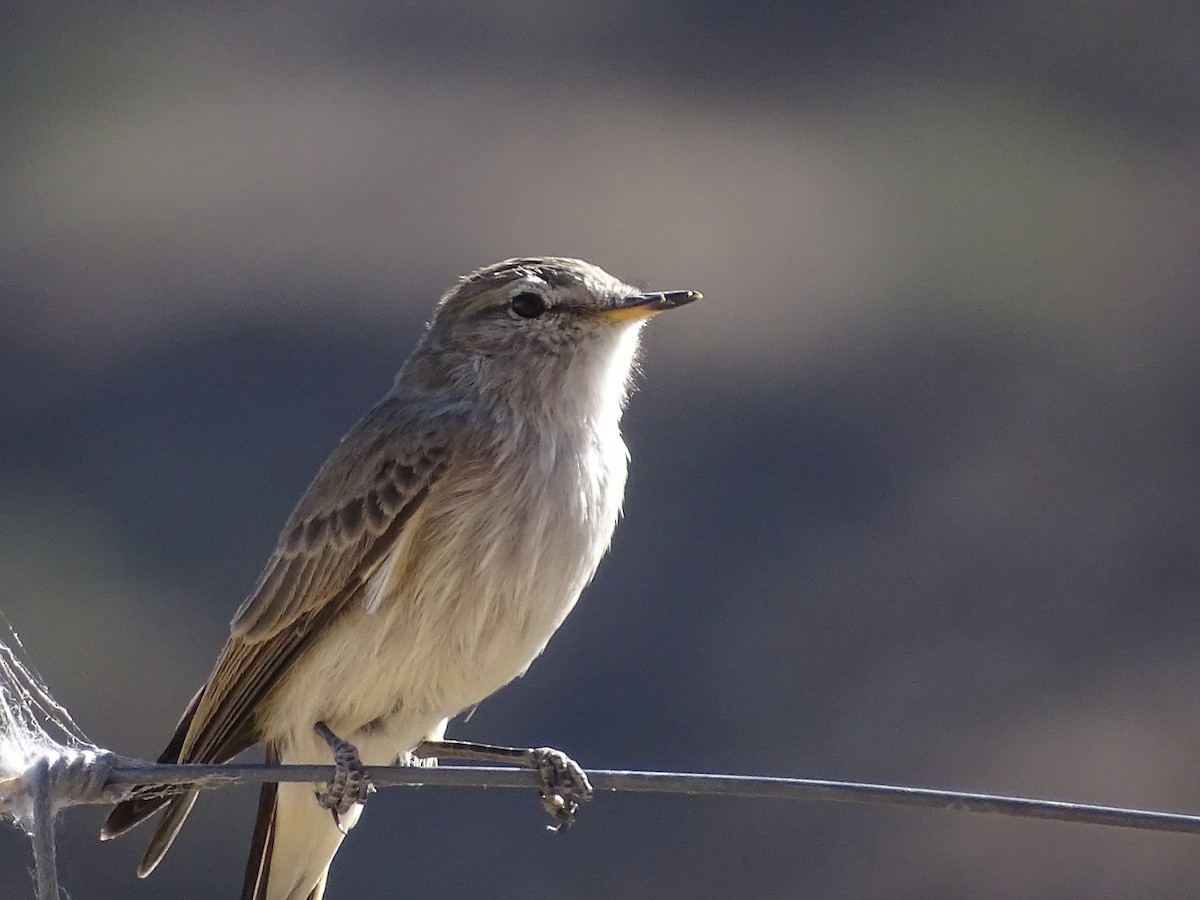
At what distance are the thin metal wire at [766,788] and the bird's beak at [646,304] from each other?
176 cm

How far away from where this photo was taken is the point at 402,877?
29.7ft

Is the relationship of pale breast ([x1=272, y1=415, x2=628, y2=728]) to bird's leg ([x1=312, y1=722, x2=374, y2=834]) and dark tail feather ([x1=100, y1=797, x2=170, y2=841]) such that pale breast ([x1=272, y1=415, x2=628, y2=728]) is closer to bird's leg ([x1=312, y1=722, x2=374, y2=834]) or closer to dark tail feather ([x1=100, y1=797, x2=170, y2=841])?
bird's leg ([x1=312, y1=722, x2=374, y2=834])

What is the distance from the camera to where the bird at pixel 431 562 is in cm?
495

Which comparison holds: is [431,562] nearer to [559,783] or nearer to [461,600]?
[461,600]

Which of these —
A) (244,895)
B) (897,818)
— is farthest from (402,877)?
(244,895)

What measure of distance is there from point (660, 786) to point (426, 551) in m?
1.56

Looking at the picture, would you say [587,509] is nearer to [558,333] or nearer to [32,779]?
[558,333]

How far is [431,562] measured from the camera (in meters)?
4.95

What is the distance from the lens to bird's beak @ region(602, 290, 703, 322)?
5.30 metres

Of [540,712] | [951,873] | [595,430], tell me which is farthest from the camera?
[540,712]

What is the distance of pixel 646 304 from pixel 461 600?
1.05 m

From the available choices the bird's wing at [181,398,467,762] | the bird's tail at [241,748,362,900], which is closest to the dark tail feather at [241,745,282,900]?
the bird's tail at [241,748,362,900]

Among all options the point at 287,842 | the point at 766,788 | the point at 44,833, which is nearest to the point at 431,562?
the point at 287,842

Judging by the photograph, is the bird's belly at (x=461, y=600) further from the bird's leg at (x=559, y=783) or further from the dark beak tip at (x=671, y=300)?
the dark beak tip at (x=671, y=300)
